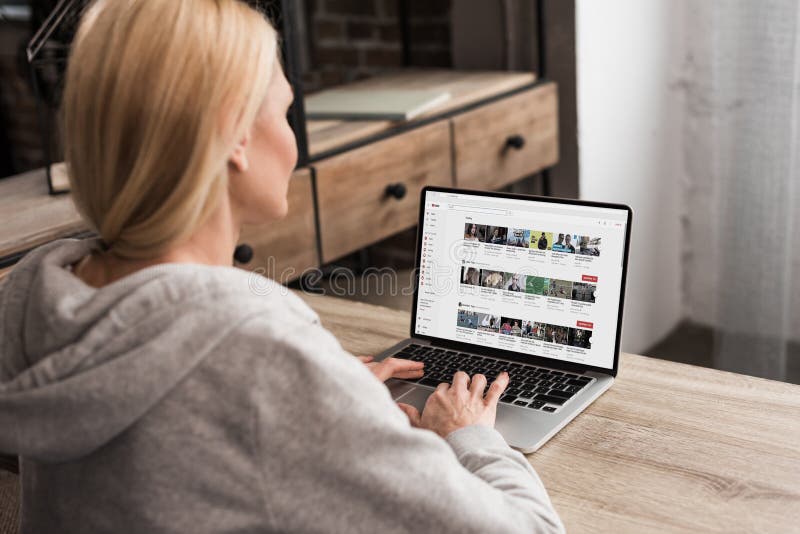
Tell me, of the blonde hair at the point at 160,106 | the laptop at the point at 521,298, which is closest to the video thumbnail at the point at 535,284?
the laptop at the point at 521,298

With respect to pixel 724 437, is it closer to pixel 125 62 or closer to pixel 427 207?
pixel 427 207

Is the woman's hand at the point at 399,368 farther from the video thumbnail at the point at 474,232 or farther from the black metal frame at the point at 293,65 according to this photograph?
the black metal frame at the point at 293,65

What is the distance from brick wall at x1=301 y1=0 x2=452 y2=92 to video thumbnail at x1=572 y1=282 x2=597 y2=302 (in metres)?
1.58

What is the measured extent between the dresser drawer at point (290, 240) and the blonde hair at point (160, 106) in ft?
3.13

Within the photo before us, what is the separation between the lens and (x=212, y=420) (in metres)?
0.72

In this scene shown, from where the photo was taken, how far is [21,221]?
154cm

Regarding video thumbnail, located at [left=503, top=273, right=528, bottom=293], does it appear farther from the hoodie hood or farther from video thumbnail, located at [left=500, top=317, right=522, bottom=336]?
the hoodie hood

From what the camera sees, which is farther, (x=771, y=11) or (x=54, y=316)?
(x=771, y=11)

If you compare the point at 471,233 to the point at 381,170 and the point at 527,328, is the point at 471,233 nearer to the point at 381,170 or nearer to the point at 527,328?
the point at 527,328

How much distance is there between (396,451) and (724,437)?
0.49 m

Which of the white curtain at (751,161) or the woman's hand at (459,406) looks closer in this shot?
the woman's hand at (459,406)

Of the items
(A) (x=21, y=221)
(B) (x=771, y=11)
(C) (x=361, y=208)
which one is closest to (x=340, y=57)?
(C) (x=361, y=208)

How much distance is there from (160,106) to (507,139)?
1.66 m

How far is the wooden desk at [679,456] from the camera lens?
93cm
